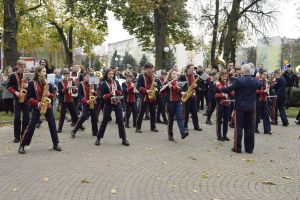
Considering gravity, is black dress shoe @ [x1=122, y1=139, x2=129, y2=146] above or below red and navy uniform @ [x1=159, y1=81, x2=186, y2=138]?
below

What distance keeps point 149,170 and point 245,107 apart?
333cm

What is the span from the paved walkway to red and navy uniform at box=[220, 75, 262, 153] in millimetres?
328

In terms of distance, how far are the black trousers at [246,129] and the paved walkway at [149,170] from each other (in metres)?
0.26

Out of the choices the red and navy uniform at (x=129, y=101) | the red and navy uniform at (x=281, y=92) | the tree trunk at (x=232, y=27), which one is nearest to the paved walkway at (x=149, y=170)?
the red and navy uniform at (x=129, y=101)

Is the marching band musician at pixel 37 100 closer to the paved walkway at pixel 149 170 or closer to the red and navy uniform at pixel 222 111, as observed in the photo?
the paved walkway at pixel 149 170

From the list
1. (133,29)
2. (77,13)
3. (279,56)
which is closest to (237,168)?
(77,13)

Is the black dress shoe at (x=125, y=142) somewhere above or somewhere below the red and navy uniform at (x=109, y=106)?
below

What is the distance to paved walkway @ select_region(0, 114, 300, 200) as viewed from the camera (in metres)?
7.04

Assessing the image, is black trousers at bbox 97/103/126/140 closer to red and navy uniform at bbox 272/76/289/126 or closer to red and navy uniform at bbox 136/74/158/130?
red and navy uniform at bbox 136/74/158/130

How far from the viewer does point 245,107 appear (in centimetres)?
1073

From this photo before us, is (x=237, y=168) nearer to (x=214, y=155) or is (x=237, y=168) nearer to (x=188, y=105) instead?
(x=214, y=155)

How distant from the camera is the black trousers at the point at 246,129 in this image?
10.7 metres

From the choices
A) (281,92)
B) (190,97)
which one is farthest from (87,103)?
(281,92)

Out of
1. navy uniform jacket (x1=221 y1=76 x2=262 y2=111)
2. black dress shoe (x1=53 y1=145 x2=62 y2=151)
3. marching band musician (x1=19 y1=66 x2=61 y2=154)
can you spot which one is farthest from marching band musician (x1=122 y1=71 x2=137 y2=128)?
marching band musician (x1=19 y1=66 x2=61 y2=154)
